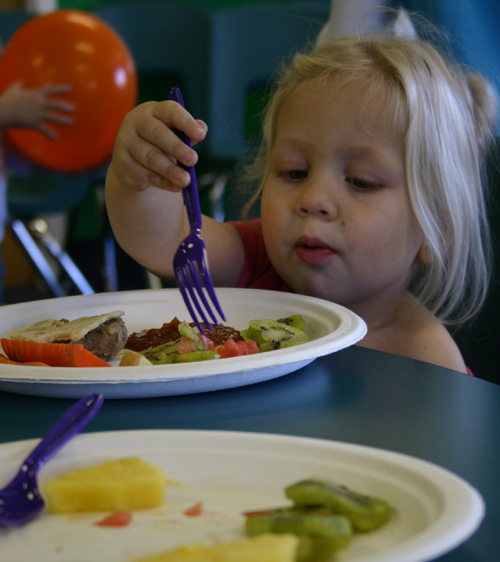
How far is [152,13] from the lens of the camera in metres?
4.07

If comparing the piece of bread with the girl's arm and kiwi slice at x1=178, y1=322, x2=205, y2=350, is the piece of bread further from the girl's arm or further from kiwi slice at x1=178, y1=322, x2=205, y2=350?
the girl's arm

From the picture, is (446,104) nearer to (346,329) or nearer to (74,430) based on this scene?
(346,329)

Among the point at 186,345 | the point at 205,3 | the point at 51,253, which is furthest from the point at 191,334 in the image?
the point at 205,3

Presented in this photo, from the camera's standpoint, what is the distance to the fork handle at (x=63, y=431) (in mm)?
439

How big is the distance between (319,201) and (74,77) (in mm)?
1941

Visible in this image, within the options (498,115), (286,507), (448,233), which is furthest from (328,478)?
(498,115)

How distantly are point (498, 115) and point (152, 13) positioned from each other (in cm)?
310

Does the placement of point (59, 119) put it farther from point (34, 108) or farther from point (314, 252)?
point (314, 252)

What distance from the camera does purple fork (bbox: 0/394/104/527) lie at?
1.32 feet

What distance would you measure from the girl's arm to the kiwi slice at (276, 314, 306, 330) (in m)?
0.25

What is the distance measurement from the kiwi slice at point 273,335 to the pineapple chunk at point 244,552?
0.49m

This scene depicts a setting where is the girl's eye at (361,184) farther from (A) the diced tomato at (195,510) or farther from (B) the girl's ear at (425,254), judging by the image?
(A) the diced tomato at (195,510)

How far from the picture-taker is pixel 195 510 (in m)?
0.42

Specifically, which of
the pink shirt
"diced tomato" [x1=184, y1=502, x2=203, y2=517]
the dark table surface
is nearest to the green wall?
the pink shirt
